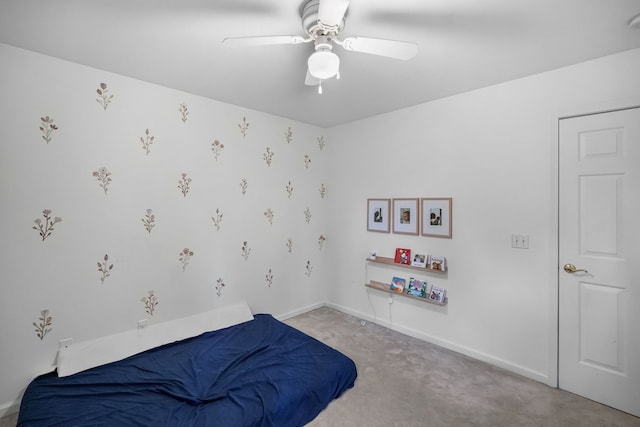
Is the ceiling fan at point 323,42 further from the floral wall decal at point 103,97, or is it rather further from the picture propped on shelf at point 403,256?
the picture propped on shelf at point 403,256

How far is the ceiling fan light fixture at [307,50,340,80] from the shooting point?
1.38 metres

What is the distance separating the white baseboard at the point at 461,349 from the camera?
7.19ft

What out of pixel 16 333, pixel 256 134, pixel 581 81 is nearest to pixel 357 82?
pixel 256 134

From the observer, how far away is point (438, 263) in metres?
2.67

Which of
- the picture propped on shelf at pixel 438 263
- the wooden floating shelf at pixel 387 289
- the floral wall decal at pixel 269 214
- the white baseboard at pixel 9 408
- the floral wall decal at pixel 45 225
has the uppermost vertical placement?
the floral wall decal at pixel 269 214

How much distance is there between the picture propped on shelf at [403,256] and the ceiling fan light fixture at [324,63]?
201 centimetres

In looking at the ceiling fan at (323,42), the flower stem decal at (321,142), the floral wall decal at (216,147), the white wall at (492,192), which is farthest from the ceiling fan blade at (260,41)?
the flower stem decal at (321,142)

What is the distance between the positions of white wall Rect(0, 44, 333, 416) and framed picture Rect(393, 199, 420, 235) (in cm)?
124

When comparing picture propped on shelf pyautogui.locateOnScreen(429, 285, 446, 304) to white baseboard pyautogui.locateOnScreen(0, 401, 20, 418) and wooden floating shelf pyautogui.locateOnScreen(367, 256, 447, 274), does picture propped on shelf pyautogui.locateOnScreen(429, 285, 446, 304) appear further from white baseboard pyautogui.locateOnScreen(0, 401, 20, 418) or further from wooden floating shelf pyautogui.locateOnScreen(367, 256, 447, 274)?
white baseboard pyautogui.locateOnScreen(0, 401, 20, 418)

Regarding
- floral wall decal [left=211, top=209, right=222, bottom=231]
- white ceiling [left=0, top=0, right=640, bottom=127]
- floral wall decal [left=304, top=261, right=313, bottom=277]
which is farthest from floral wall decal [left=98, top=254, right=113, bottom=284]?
floral wall decal [left=304, top=261, right=313, bottom=277]

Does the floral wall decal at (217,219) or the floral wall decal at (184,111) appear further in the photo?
the floral wall decal at (217,219)

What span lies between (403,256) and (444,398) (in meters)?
1.27

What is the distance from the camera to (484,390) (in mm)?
2049

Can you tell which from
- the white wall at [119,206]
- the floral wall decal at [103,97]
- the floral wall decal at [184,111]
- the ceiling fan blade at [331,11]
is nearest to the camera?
the ceiling fan blade at [331,11]
